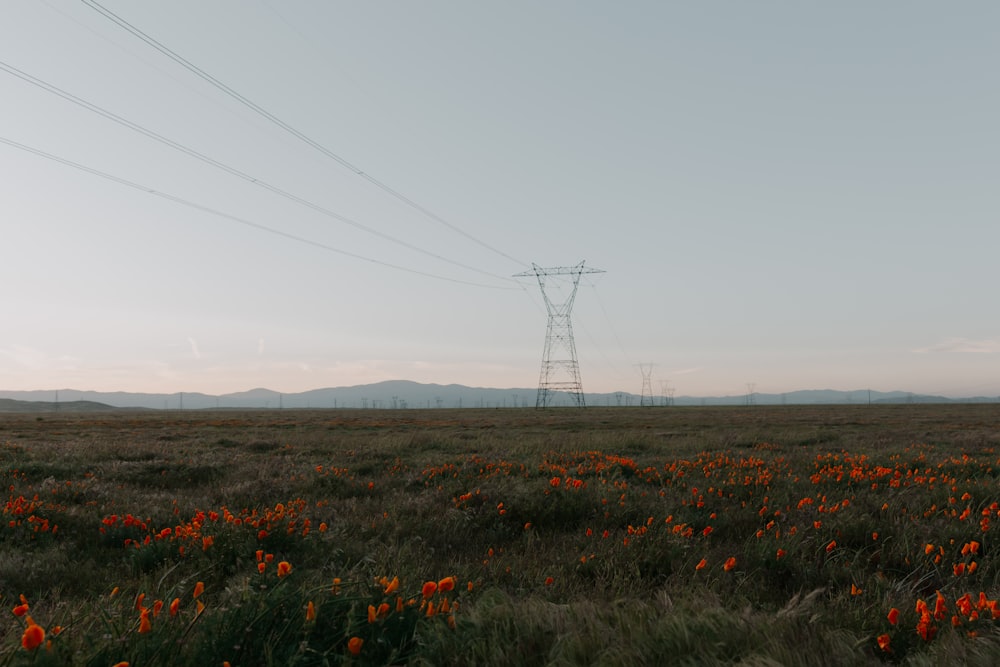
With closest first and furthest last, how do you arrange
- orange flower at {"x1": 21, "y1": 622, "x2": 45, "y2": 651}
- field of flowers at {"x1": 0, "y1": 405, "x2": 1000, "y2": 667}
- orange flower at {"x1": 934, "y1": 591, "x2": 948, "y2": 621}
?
orange flower at {"x1": 21, "y1": 622, "x2": 45, "y2": 651} → field of flowers at {"x1": 0, "y1": 405, "x2": 1000, "y2": 667} → orange flower at {"x1": 934, "y1": 591, "x2": 948, "y2": 621}

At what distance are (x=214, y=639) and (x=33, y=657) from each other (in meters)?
0.65

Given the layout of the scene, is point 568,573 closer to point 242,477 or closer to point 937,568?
point 937,568

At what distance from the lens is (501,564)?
4.94 meters

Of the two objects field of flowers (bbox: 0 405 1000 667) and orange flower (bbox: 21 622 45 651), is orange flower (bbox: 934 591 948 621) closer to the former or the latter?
field of flowers (bbox: 0 405 1000 667)

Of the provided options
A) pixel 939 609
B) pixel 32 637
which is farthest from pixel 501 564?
pixel 32 637

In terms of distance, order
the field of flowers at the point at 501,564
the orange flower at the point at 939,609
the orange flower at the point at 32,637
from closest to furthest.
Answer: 1. the orange flower at the point at 32,637
2. the field of flowers at the point at 501,564
3. the orange flower at the point at 939,609

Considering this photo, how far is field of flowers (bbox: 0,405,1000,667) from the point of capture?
266 cm

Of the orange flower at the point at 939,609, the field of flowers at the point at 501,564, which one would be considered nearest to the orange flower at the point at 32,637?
the field of flowers at the point at 501,564

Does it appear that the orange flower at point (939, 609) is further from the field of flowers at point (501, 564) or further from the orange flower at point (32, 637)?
the orange flower at point (32, 637)

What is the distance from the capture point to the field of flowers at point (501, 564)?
2.66m

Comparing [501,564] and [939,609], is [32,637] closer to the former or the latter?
[501,564]

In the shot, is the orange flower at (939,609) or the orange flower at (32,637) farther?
the orange flower at (939,609)

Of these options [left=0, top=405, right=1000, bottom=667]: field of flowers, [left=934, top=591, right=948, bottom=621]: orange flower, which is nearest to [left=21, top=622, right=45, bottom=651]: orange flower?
[left=0, top=405, right=1000, bottom=667]: field of flowers

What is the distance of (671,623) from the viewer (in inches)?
115
